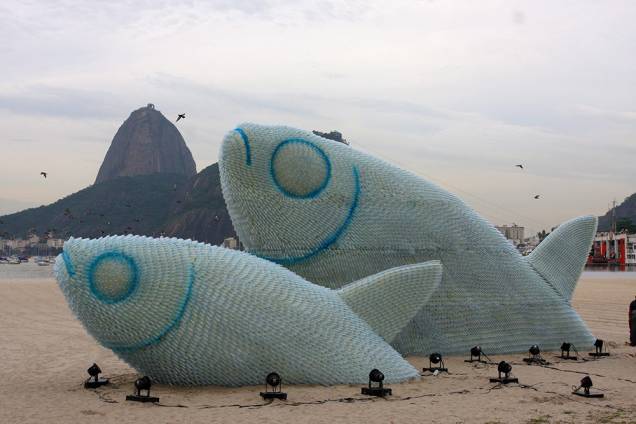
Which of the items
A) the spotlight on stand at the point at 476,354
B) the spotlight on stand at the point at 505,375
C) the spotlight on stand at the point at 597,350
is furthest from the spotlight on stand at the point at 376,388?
the spotlight on stand at the point at 597,350

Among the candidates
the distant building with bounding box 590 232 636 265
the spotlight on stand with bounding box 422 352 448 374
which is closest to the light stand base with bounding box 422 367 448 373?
the spotlight on stand with bounding box 422 352 448 374

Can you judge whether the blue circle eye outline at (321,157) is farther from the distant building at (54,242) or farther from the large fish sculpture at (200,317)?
the distant building at (54,242)

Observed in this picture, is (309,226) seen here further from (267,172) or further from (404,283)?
(404,283)

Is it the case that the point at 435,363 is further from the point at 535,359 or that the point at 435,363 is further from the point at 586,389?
the point at 586,389

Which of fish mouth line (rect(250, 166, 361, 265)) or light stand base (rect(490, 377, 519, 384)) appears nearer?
light stand base (rect(490, 377, 519, 384))

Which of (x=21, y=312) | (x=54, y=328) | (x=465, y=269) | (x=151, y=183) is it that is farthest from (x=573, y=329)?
(x=151, y=183)

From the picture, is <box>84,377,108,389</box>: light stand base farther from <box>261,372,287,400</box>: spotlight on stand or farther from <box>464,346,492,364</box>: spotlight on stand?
<box>464,346,492,364</box>: spotlight on stand
